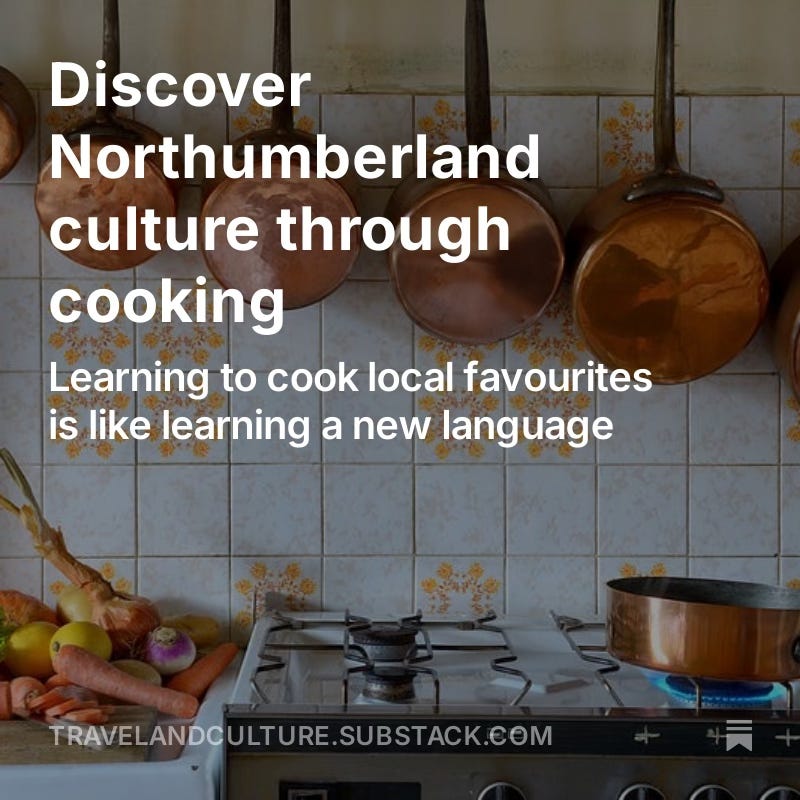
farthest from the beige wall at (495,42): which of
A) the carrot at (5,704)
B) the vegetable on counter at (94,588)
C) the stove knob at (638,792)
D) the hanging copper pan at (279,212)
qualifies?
the stove knob at (638,792)

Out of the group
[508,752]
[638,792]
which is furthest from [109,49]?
[638,792]

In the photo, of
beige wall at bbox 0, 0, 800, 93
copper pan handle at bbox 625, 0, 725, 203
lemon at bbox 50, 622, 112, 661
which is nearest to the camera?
lemon at bbox 50, 622, 112, 661

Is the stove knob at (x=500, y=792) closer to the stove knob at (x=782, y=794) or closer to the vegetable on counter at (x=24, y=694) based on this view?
the stove knob at (x=782, y=794)

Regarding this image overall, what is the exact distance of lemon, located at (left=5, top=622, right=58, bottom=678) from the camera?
4.64ft

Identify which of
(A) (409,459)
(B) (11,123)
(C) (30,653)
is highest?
(B) (11,123)

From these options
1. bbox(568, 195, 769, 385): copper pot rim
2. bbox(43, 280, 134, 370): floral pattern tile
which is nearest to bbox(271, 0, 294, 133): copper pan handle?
bbox(43, 280, 134, 370): floral pattern tile

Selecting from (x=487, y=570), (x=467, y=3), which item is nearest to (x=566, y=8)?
(x=467, y=3)

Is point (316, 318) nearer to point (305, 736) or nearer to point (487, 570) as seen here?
point (487, 570)

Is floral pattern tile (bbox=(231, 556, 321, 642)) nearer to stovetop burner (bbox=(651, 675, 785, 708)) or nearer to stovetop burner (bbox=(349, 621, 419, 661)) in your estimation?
stovetop burner (bbox=(349, 621, 419, 661))

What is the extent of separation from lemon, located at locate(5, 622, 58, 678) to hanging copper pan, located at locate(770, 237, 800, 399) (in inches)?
40.6

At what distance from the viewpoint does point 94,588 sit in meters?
1.50

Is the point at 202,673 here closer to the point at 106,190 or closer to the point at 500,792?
the point at 500,792

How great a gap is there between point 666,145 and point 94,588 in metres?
0.95

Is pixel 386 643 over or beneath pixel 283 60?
beneath
